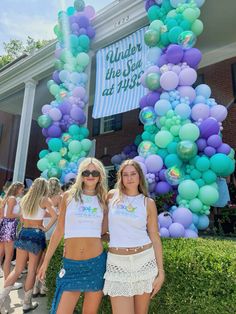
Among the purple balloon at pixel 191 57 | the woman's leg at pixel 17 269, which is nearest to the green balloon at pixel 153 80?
the purple balloon at pixel 191 57

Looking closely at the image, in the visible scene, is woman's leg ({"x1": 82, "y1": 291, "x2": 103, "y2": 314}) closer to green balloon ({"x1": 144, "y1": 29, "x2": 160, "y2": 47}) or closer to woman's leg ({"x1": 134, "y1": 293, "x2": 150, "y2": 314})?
woman's leg ({"x1": 134, "y1": 293, "x2": 150, "y2": 314})

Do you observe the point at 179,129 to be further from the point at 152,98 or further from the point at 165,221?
the point at 165,221

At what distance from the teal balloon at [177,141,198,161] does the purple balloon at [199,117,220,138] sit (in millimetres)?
274

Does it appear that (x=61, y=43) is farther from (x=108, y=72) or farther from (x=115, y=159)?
(x=115, y=159)

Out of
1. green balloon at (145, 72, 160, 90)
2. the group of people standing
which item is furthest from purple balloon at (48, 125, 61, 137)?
the group of people standing

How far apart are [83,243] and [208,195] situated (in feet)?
8.35

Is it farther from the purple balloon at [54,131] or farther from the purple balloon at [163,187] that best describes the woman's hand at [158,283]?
the purple balloon at [54,131]

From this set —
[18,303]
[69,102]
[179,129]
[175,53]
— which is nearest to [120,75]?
[69,102]

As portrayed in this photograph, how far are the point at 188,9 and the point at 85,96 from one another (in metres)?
3.09

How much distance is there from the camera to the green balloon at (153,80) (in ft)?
17.0

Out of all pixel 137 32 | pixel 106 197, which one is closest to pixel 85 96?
pixel 137 32

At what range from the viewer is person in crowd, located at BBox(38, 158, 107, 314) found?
234 centimetres

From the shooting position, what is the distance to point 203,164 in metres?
4.55

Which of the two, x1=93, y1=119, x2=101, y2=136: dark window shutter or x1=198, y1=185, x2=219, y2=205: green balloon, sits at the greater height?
x1=93, y1=119, x2=101, y2=136: dark window shutter
